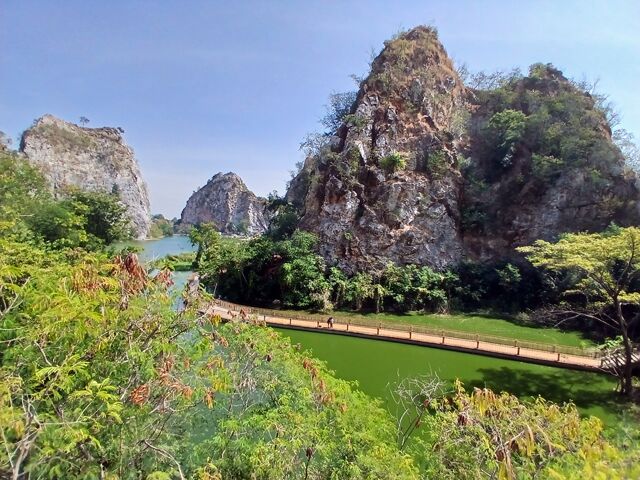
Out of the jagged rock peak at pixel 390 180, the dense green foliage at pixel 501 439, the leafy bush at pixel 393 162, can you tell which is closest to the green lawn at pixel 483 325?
the jagged rock peak at pixel 390 180

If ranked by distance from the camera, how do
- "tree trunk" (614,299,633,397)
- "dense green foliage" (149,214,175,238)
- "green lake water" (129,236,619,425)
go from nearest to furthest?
"tree trunk" (614,299,633,397), "green lake water" (129,236,619,425), "dense green foliage" (149,214,175,238)

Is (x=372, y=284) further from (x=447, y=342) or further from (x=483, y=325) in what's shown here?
(x=447, y=342)

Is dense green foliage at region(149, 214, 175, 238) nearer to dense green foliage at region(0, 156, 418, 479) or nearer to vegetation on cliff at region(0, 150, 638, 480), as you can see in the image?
dense green foliage at region(0, 156, 418, 479)

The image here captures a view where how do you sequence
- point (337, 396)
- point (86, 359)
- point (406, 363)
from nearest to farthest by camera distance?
point (86, 359) < point (337, 396) < point (406, 363)

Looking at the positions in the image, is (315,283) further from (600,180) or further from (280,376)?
(600,180)

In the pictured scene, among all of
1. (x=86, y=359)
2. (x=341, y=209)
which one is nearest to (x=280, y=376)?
(x=86, y=359)

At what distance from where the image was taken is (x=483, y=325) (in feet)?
59.3

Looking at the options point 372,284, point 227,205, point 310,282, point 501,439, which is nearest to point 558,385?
point 501,439

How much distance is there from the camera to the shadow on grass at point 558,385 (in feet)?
36.0

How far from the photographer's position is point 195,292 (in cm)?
525

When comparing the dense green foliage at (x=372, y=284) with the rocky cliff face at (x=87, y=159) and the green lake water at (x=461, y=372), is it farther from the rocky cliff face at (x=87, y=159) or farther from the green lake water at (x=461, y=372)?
the rocky cliff face at (x=87, y=159)

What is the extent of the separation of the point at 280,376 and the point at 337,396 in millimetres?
953

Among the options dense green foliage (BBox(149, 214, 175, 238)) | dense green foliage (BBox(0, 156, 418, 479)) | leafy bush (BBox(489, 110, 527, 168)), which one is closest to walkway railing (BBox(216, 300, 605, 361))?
dense green foliage (BBox(0, 156, 418, 479))

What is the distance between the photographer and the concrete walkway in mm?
13541
